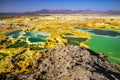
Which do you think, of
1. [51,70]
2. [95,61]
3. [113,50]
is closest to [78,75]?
[51,70]

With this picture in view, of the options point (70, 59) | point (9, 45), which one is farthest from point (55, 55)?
point (9, 45)

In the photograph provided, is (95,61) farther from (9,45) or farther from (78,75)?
(9,45)

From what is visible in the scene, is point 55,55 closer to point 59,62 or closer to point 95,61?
point 59,62

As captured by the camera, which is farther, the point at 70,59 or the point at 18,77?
the point at 70,59

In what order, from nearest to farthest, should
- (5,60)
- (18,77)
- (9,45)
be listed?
(18,77), (5,60), (9,45)

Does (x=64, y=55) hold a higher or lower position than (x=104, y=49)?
higher

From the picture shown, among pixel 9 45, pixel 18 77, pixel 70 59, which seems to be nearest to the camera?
pixel 18 77
